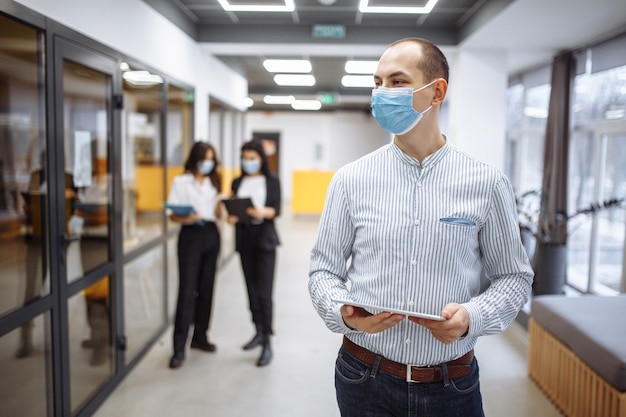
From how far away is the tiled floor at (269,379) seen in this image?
11.1ft

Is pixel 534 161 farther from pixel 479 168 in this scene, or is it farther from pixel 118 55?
pixel 479 168

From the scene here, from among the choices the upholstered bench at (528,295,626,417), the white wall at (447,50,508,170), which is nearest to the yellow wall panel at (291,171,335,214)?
the white wall at (447,50,508,170)

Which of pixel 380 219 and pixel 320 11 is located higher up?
Result: pixel 320 11

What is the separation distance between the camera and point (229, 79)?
25.0ft

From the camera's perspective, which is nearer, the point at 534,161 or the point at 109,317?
the point at 109,317

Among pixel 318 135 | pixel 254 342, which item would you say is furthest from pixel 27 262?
pixel 318 135

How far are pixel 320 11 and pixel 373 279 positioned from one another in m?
4.39

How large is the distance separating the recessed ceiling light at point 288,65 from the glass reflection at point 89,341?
5196 millimetres

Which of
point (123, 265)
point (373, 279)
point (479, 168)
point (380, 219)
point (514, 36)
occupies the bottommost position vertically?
point (123, 265)

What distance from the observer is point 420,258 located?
136 centimetres

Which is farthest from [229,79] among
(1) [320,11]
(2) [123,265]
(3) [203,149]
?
(2) [123,265]

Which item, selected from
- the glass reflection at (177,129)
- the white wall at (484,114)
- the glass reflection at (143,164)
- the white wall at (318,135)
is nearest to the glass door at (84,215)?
the glass reflection at (143,164)

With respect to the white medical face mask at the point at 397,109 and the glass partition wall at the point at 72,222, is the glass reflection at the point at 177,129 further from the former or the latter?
the white medical face mask at the point at 397,109

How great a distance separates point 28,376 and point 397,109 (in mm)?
2376
